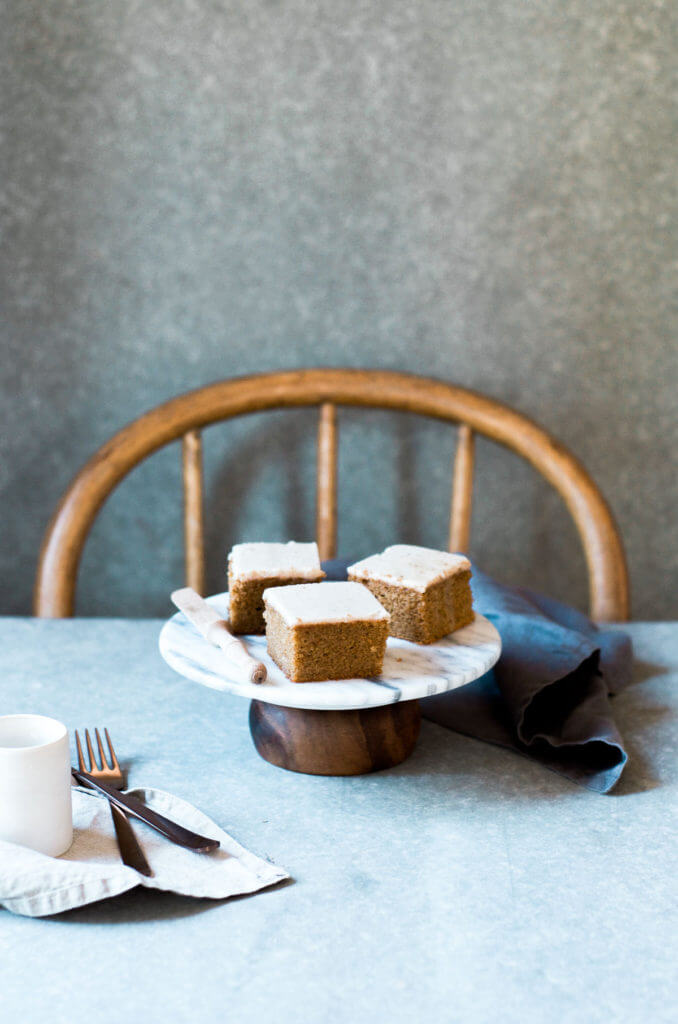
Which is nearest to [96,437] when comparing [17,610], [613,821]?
[17,610]

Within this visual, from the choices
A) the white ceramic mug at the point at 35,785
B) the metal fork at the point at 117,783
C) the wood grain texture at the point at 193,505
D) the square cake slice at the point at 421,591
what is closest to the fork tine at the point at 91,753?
the metal fork at the point at 117,783

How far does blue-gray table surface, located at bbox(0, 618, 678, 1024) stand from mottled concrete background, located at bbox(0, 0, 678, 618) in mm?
718

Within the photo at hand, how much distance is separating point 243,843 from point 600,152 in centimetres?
120

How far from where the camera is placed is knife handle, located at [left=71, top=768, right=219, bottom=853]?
24.5 inches

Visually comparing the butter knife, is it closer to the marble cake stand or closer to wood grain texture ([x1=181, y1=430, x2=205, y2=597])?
the marble cake stand

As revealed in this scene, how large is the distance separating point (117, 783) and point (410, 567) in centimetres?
30

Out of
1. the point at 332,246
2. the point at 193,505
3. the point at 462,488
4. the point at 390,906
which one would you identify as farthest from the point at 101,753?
the point at 332,246

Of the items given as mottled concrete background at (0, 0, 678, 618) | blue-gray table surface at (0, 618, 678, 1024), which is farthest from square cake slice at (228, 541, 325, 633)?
mottled concrete background at (0, 0, 678, 618)

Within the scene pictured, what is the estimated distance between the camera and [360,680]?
2.30 ft

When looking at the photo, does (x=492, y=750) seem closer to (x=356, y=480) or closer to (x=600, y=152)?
(x=356, y=480)

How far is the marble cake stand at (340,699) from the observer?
0.68 metres

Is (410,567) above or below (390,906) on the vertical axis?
above

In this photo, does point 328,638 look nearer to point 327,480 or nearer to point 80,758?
point 80,758

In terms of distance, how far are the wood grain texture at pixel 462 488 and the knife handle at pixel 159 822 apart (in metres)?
0.75
